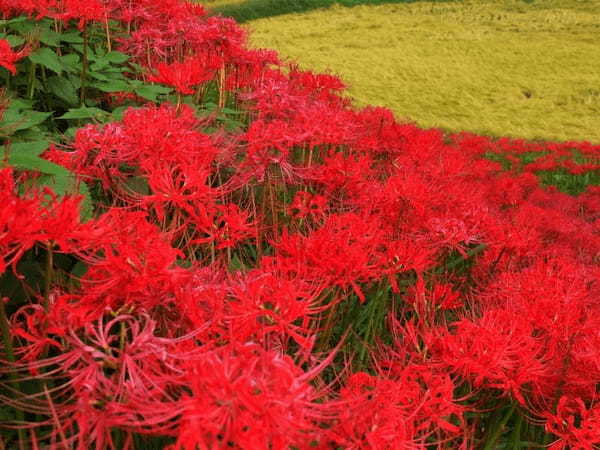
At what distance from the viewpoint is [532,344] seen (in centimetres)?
97

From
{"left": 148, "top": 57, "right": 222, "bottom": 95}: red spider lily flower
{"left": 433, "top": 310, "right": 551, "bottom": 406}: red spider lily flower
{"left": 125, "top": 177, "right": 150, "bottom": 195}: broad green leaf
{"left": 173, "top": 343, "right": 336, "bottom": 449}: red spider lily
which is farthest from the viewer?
{"left": 148, "top": 57, "right": 222, "bottom": 95}: red spider lily flower

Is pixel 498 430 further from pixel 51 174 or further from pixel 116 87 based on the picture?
pixel 116 87

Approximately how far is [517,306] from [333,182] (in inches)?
23.9

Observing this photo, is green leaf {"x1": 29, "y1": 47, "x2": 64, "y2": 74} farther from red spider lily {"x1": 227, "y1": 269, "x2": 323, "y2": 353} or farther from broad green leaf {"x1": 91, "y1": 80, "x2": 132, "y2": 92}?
red spider lily {"x1": 227, "y1": 269, "x2": 323, "y2": 353}

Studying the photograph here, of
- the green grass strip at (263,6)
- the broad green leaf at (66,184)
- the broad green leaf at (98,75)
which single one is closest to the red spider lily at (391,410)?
the broad green leaf at (66,184)

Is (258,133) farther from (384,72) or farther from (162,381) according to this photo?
(384,72)

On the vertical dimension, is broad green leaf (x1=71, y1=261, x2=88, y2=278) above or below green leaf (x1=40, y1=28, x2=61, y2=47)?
below

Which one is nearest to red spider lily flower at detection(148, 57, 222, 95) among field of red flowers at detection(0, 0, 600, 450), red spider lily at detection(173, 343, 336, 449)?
field of red flowers at detection(0, 0, 600, 450)

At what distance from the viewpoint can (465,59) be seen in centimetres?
1412

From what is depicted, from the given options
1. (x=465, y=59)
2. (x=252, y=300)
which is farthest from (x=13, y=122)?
(x=465, y=59)

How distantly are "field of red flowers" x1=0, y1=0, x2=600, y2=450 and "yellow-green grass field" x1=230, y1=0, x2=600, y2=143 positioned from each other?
9.47 metres

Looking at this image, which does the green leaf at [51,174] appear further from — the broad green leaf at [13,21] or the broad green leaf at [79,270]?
the broad green leaf at [13,21]

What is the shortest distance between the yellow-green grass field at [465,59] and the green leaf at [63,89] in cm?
898

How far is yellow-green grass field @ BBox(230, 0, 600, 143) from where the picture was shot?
466 inches
